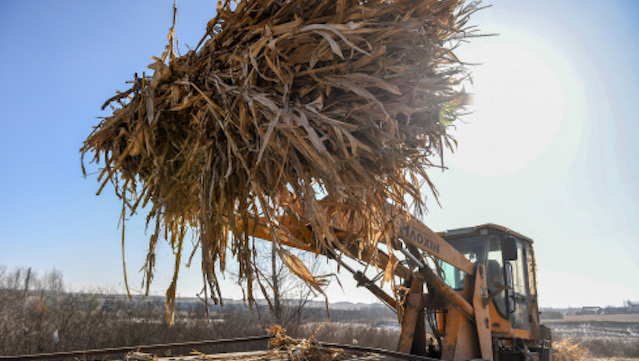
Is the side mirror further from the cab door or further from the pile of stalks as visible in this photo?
the pile of stalks

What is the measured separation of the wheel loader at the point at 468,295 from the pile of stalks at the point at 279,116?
78.1 inches

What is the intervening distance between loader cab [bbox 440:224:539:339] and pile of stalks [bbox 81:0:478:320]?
150 inches

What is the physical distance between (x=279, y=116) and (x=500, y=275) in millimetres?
5171

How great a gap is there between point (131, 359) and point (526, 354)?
521cm

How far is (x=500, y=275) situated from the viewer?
21.0 feet

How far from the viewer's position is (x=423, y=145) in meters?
2.96

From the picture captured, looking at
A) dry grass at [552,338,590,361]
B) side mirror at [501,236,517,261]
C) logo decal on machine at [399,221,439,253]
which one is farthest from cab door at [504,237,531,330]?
logo decal on machine at [399,221,439,253]

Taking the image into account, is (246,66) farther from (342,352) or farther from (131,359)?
(342,352)

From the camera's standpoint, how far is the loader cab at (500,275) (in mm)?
6273

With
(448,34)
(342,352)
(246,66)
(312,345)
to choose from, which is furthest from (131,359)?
(448,34)

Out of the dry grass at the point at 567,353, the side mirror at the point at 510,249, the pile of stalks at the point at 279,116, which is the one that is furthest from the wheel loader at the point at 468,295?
the pile of stalks at the point at 279,116

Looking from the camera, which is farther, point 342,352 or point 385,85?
point 342,352

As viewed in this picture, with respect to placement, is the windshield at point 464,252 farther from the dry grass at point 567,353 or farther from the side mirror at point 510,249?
the dry grass at point 567,353

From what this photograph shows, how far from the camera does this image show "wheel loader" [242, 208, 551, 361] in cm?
524
